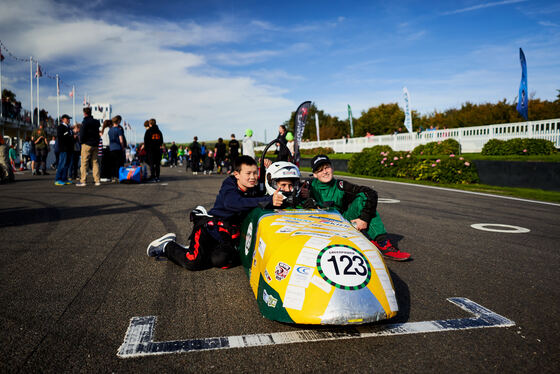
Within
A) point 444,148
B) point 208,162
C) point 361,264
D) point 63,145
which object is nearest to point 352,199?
point 361,264

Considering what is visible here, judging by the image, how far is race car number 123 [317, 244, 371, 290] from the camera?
8.32 feet

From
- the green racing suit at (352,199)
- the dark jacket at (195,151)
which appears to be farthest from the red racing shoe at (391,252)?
the dark jacket at (195,151)

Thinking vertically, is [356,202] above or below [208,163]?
below

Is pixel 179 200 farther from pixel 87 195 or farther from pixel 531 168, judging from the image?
pixel 531 168

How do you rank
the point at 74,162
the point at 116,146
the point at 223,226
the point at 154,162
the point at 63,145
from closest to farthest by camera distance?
1. the point at 223,226
2. the point at 63,145
3. the point at 116,146
4. the point at 154,162
5. the point at 74,162

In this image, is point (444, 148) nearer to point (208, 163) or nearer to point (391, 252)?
point (208, 163)

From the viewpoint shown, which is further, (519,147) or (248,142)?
(519,147)

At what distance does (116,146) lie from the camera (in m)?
12.9

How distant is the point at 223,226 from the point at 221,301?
3.31 feet

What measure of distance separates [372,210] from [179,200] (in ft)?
18.3

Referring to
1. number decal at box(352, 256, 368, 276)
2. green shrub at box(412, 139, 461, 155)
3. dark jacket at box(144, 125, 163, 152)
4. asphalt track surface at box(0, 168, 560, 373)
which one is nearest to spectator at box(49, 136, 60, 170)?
dark jacket at box(144, 125, 163, 152)

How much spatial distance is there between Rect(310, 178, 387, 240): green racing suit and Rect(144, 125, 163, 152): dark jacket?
9.56m

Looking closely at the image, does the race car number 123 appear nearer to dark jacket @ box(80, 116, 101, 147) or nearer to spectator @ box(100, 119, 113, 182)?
dark jacket @ box(80, 116, 101, 147)

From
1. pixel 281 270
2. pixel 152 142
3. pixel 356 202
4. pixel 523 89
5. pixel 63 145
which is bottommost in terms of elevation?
pixel 281 270
